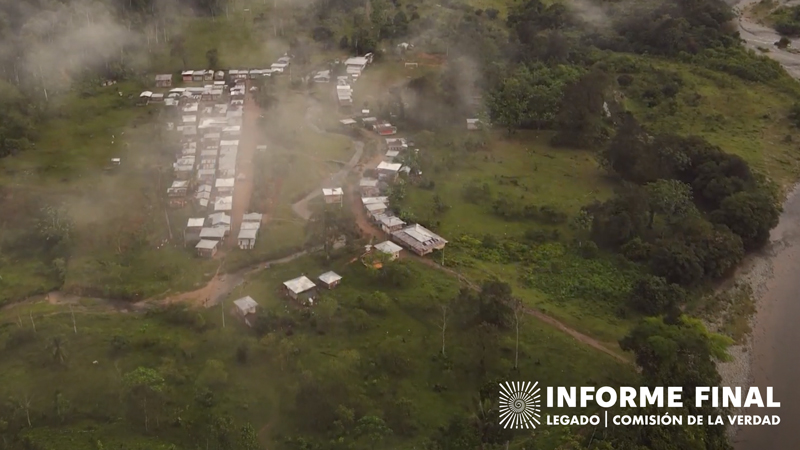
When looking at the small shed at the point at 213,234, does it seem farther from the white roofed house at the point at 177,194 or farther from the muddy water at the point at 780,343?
the muddy water at the point at 780,343

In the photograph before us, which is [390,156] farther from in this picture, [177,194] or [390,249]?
[177,194]

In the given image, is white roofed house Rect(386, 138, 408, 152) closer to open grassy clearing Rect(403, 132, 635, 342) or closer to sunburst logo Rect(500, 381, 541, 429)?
open grassy clearing Rect(403, 132, 635, 342)

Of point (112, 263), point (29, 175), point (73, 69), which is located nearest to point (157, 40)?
point (73, 69)

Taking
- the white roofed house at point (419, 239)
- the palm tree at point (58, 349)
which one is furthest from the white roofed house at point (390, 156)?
the palm tree at point (58, 349)

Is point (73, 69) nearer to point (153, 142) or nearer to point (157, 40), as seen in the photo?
point (157, 40)

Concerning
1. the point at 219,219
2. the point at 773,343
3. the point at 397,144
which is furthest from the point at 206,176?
the point at 773,343

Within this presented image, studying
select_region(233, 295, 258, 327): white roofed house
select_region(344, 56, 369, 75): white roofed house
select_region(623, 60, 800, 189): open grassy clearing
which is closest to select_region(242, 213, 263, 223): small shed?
select_region(233, 295, 258, 327): white roofed house

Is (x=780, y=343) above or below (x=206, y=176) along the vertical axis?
above
